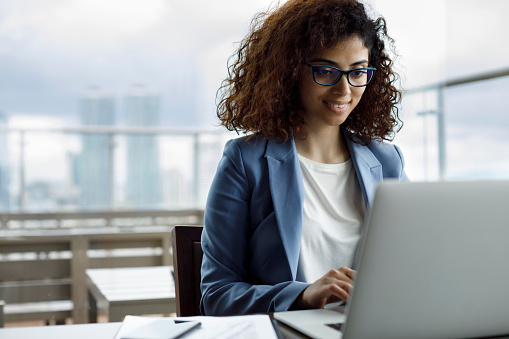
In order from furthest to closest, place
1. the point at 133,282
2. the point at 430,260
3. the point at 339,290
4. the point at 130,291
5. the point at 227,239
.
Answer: the point at 133,282, the point at 130,291, the point at 227,239, the point at 339,290, the point at 430,260

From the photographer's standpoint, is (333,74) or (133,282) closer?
(333,74)

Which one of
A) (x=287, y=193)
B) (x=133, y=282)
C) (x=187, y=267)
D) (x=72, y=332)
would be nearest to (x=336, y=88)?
(x=287, y=193)

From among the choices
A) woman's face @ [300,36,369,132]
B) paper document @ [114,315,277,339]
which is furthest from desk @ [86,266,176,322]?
paper document @ [114,315,277,339]

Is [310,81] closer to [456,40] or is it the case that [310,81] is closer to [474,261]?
[474,261]

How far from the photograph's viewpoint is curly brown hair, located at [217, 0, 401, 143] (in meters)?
1.43

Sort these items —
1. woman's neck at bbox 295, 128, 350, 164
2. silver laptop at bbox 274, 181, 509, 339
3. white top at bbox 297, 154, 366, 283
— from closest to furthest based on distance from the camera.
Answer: silver laptop at bbox 274, 181, 509, 339 → white top at bbox 297, 154, 366, 283 → woman's neck at bbox 295, 128, 350, 164

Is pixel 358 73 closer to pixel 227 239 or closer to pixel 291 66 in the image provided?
pixel 291 66

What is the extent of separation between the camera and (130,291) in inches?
101

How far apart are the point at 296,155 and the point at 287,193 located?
11 centimetres

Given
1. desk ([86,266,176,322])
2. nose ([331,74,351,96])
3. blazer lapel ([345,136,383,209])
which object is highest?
nose ([331,74,351,96])

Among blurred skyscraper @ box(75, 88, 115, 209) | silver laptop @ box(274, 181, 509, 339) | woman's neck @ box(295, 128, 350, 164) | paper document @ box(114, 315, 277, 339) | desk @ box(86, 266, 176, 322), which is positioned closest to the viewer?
silver laptop @ box(274, 181, 509, 339)

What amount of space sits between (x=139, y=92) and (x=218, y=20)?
24.1 inches

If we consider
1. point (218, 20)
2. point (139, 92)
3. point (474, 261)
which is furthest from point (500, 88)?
point (474, 261)

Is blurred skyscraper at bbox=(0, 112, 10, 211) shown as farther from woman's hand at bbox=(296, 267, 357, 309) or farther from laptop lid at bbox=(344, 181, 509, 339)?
laptop lid at bbox=(344, 181, 509, 339)
